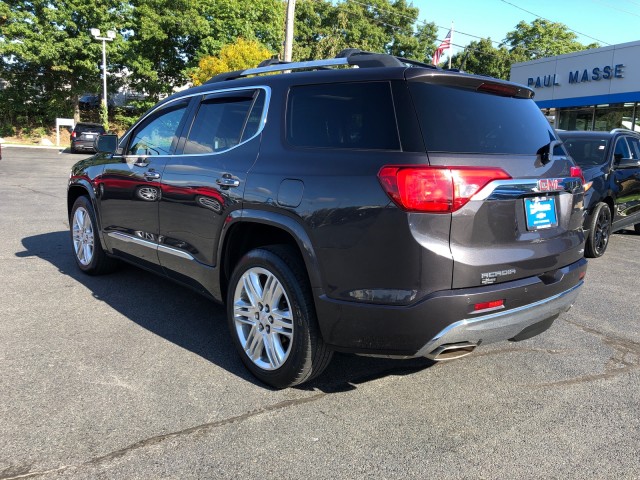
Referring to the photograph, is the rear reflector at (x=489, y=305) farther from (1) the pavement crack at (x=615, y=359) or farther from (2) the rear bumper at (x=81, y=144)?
(2) the rear bumper at (x=81, y=144)

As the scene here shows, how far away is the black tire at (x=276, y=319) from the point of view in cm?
296

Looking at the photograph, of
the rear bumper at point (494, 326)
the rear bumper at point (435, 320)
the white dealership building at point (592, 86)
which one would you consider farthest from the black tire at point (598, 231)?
the white dealership building at point (592, 86)

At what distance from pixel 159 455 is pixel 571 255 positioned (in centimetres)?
259

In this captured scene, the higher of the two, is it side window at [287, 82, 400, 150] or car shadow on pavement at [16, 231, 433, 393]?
side window at [287, 82, 400, 150]

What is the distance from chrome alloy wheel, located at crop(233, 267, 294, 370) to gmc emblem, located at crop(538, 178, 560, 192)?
1572 millimetres

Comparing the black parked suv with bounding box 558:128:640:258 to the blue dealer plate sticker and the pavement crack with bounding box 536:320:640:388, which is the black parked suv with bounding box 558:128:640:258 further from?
the blue dealer plate sticker

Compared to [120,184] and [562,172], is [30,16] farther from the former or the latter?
[562,172]

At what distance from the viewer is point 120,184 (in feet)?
15.5

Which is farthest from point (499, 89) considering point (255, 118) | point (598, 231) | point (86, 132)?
point (86, 132)

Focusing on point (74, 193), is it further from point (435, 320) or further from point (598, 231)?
point (598, 231)

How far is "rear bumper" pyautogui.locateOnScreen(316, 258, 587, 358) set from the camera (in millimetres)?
2598

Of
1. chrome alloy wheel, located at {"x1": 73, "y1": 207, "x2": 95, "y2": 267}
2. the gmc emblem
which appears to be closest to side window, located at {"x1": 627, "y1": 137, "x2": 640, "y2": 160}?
the gmc emblem

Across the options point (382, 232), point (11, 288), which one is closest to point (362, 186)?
point (382, 232)

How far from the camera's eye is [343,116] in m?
A: 2.97
